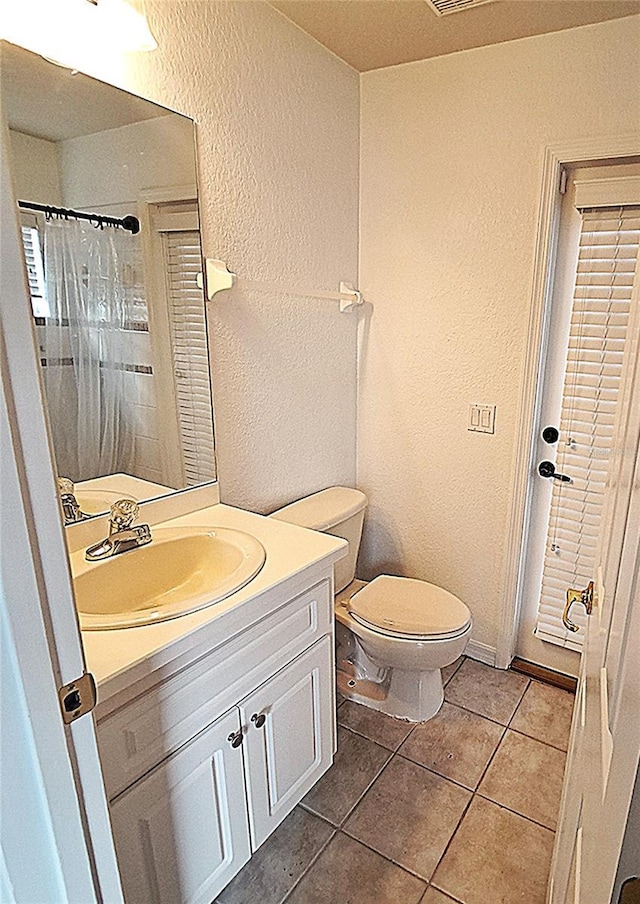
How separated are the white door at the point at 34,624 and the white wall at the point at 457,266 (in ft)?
5.73

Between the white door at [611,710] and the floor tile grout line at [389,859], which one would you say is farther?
the floor tile grout line at [389,859]

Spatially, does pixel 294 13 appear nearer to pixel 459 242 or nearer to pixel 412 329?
pixel 459 242

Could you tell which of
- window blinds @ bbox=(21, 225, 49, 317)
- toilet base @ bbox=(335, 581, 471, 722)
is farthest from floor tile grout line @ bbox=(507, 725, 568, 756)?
window blinds @ bbox=(21, 225, 49, 317)

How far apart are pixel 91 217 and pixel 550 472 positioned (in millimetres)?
1733

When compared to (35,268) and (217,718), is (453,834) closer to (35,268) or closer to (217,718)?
(217,718)

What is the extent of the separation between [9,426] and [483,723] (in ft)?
6.49

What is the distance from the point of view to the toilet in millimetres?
1833

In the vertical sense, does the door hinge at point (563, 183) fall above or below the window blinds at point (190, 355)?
above

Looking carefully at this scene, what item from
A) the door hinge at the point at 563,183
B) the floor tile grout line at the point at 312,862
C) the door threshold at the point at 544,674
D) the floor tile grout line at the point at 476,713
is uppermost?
the door hinge at the point at 563,183

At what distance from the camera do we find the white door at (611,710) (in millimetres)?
510

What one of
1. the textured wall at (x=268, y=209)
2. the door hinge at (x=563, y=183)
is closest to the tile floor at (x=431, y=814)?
the textured wall at (x=268, y=209)

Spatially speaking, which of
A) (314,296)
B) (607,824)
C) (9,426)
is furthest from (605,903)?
(314,296)

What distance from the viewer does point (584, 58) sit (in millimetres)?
1683

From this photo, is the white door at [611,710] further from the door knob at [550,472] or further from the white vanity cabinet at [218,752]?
the door knob at [550,472]
